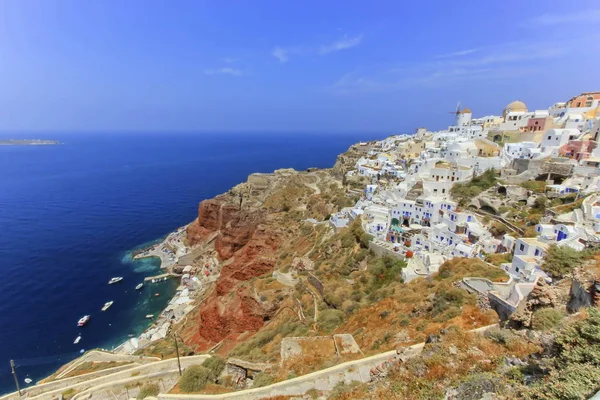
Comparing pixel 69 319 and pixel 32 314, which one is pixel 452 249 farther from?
pixel 32 314

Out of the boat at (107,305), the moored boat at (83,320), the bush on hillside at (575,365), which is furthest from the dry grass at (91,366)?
the bush on hillside at (575,365)

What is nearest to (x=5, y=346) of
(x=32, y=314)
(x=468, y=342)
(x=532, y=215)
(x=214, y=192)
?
(x=32, y=314)

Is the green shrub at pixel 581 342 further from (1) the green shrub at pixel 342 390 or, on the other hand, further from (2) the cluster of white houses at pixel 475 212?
(2) the cluster of white houses at pixel 475 212

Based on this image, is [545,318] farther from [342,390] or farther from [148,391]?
[148,391]

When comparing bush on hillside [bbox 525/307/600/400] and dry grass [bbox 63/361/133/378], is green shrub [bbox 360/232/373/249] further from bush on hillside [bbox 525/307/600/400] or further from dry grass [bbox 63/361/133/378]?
dry grass [bbox 63/361/133/378]

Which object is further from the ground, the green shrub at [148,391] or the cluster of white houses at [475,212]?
the cluster of white houses at [475,212]

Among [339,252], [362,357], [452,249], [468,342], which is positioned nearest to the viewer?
[468,342]
